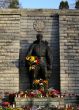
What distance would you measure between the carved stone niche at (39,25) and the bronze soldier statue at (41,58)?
2.35 feet

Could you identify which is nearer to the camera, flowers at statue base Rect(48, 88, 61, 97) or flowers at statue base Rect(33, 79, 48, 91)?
flowers at statue base Rect(48, 88, 61, 97)

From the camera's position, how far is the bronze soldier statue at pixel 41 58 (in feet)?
67.2

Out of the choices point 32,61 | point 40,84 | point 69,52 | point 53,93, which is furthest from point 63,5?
point 53,93

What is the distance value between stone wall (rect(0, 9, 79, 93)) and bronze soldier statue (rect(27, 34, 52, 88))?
0.56m

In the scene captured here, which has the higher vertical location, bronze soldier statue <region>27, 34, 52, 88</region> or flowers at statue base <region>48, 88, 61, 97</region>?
bronze soldier statue <region>27, 34, 52, 88</region>

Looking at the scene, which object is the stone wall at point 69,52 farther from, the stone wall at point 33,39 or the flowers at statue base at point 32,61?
the flowers at statue base at point 32,61

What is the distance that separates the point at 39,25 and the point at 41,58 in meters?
1.63

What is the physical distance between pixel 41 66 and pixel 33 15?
2.49 metres

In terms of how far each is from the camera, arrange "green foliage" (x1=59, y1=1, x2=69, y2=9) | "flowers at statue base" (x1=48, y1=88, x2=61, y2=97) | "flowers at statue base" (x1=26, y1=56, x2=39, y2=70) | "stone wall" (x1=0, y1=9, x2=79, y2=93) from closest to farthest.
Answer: "flowers at statue base" (x1=48, y1=88, x2=61, y2=97), "flowers at statue base" (x1=26, y1=56, x2=39, y2=70), "stone wall" (x1=0, y1=9, x2=79, y2=93), "green foliage" (x1=59, y1=1, x2=69, y2=9)

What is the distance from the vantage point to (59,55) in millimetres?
21156

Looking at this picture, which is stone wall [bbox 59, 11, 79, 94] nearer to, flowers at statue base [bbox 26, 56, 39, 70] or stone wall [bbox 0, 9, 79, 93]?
stone wall [bbox 0, 9, 79, 93]

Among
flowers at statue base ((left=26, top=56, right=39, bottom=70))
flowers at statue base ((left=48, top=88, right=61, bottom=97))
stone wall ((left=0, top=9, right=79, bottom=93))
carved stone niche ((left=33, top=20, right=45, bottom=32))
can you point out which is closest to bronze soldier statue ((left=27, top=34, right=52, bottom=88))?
flowers at statue base ((left=26, top=56, right=39, bottom=70))

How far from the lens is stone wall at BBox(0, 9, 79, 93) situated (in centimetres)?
2086

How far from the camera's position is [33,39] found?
845 inches
